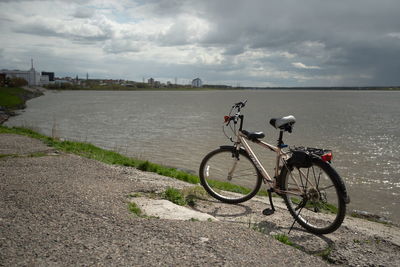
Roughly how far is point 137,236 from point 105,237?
416mm

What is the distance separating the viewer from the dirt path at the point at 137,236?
419 centimetres

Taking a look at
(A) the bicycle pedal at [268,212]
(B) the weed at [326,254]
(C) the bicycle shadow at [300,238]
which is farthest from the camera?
(A) the bicycle pedal at [268,212]

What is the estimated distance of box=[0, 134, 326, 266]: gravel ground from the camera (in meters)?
4.12

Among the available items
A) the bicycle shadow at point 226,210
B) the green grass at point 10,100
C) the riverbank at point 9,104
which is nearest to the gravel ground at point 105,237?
the bicycle shadow at point 226,210

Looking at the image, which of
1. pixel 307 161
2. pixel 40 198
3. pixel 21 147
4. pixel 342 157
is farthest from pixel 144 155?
pixel 307 161

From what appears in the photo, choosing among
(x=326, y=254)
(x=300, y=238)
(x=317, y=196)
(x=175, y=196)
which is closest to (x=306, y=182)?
(x=317, y=196)

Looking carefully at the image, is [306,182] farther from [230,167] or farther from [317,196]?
[230,167]

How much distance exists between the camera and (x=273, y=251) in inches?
182

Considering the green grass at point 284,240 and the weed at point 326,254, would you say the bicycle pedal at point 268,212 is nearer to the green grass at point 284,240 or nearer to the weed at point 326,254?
the green grass at point 284,240

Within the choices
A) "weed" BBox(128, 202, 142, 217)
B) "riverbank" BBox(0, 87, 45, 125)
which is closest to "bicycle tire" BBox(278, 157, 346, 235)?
"weed" BBox(128, 202, 142, 217)

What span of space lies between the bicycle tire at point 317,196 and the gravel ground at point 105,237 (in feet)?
3.64

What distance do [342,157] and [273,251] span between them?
1663 centimetres

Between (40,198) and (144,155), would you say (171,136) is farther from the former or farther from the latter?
(40,198)

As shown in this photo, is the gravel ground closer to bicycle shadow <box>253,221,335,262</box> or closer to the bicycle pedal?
bicycle shadow <box>253,221,335,262</box>
